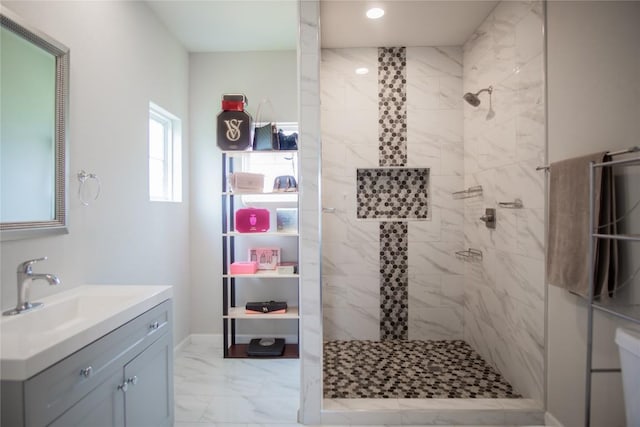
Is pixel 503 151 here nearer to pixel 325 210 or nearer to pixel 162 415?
pixel 325 210

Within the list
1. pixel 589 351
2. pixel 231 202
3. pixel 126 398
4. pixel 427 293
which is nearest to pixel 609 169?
pixel 589 351

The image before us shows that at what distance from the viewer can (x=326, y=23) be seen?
8.48 feet

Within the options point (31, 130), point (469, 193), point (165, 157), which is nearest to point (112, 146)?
point (31, 130)

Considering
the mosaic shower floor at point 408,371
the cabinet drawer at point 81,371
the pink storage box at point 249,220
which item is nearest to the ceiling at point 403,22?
the pink storage box at point 249,220

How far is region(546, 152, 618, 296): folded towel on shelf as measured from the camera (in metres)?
1.45

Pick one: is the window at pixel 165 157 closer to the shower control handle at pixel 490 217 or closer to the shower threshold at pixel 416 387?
the shower threshold at pixel 416 387

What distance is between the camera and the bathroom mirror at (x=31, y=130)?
4.35ft

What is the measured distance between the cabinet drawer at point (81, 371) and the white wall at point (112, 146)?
49 cm

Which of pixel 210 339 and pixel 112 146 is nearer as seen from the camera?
pixel 112 146

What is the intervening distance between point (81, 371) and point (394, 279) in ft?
7.99

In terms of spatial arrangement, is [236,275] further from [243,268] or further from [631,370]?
[631,370]

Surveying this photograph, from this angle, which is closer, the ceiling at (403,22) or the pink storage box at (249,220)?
the ceiling at (403,22)

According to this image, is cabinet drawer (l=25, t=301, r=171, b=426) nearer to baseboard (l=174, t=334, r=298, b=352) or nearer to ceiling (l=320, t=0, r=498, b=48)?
baseboard (l=174, t=334, r=298, b=352)

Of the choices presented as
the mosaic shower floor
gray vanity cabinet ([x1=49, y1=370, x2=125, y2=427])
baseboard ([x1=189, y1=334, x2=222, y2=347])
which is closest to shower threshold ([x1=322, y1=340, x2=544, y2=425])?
the mosaic shower floor
